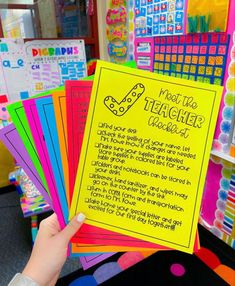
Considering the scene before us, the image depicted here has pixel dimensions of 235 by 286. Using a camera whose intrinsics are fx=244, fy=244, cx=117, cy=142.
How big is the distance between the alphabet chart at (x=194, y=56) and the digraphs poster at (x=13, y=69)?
97 cm

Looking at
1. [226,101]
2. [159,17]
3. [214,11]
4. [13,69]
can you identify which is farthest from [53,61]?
[226,101]

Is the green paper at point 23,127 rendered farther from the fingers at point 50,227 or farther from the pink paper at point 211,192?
the pink paper at point 211,192

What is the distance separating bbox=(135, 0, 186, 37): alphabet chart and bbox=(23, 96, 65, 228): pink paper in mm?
1193

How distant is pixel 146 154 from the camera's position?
432 mm

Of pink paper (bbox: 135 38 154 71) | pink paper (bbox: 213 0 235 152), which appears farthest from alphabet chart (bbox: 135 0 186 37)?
pink paper (bbox: 213 0 235 152)

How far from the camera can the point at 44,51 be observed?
5.89 ft

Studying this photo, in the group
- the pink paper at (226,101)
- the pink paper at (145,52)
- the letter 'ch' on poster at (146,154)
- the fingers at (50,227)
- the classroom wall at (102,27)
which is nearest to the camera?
the letter 'ch' on poster at (146,154)

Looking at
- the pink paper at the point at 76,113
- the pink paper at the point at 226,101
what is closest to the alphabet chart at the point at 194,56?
the pink paper at the point at 226,101

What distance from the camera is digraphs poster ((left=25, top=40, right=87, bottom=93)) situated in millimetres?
1787

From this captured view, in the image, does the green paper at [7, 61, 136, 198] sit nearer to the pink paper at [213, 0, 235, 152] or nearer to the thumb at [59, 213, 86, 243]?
the thumb at [59, 213, 86, 243]

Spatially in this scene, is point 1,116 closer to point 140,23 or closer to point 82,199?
point 140,23

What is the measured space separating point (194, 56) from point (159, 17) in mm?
361

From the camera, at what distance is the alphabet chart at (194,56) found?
4.04ft

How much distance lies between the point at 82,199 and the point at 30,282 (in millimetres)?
213
